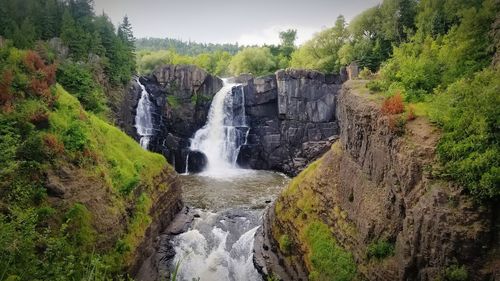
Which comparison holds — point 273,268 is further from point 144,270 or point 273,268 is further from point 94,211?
point 94,211

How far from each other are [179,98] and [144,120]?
656 centimetres

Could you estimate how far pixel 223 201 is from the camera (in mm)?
31078

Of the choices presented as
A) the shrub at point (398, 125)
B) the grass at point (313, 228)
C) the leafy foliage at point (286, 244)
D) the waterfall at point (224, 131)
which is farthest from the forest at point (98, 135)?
the waterfall at point (224, 131)

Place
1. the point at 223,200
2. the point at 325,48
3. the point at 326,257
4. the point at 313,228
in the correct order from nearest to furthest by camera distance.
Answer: the point at 326,257, the point at 313,228, the point at 223,200, the point at 325,48

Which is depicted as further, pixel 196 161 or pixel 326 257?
pixel 196 161

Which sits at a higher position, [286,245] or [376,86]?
[376,86]

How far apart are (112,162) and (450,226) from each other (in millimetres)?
18249

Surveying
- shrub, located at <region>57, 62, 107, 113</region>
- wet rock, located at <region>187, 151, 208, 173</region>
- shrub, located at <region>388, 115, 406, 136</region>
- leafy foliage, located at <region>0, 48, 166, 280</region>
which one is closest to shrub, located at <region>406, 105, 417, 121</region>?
shrub, located at <region>388, 115, 406, 136</region>

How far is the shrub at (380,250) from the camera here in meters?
13.8

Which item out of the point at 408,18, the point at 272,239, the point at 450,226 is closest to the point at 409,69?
the point at 450,226

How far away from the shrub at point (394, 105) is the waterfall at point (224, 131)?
3143cm

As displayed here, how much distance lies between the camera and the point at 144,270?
18.9 metres

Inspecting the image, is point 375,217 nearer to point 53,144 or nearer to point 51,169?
point 51,169

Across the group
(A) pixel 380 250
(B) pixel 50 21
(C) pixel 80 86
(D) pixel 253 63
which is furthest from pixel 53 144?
(D) pixel 253 63
